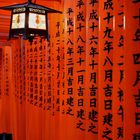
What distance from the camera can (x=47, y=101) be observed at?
810 cm

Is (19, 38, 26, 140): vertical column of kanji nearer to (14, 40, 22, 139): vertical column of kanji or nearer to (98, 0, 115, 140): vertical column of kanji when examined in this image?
(14, 40, 22, 139): vertical column of kanji

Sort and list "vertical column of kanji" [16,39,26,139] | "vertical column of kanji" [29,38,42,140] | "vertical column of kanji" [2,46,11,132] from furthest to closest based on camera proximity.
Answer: "vertical column of kanji" [2,46,11,132] → "vertical column of kanji" [16,39,26,139] → "vertical column of kanji" [29,38,42,140]

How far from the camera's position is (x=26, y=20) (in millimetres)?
5484

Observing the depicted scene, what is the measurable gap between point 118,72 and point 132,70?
1.16ft

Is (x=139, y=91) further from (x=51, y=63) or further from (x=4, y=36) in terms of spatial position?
(x=4, y=36)

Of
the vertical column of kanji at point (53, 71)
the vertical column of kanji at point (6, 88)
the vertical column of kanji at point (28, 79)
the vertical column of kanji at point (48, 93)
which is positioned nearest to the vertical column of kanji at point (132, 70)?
the vertical column of kanji at point (53, 71)

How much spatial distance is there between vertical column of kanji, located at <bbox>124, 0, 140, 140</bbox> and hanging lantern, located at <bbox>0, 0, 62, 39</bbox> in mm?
2196

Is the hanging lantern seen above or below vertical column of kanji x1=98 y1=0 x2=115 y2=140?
above

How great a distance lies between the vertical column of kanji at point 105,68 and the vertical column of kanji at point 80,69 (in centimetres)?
74

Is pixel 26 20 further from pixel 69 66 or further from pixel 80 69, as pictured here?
pixel 80 69

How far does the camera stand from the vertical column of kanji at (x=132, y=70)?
3713 millimetres

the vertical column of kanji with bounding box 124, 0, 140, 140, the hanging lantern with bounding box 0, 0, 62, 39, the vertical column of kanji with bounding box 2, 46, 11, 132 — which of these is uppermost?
the hanging lantern with bounding box 0, 0, 62, 39

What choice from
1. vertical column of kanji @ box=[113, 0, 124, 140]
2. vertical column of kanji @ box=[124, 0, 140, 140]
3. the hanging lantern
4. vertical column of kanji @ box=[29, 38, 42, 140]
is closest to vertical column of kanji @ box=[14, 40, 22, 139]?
vertical column of kanji @ box=[29, 38, 42, 140]

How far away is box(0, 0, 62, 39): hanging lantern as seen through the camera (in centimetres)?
550
